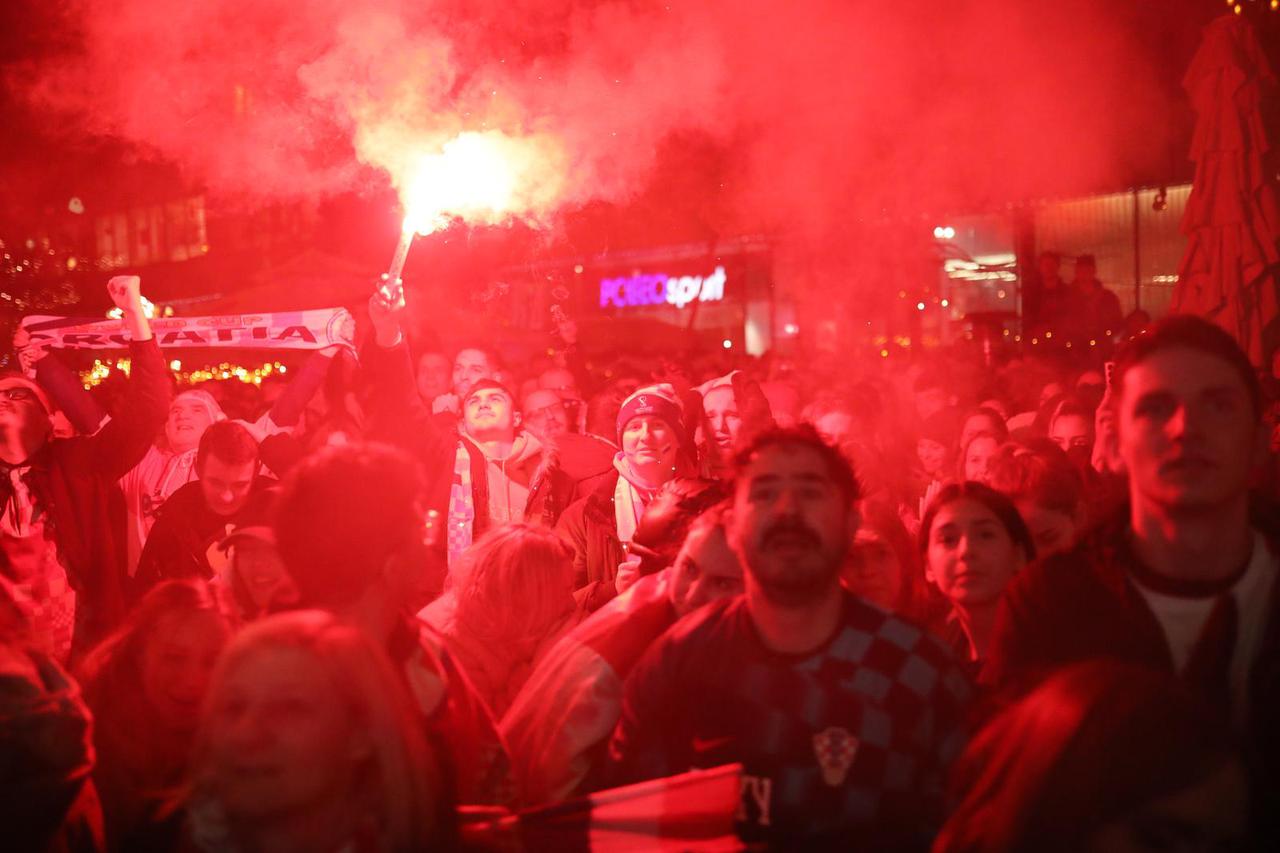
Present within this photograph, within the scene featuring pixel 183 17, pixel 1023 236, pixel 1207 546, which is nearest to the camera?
pixel 1207 546

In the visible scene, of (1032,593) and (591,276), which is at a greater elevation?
(591,276)

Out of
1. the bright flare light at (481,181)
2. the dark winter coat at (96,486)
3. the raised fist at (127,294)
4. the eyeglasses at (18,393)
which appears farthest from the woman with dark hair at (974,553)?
the eyeglasses at (18,393)

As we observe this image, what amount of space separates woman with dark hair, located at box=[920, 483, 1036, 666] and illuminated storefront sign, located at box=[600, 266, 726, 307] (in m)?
15.7

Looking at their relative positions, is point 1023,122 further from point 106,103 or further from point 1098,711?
point 1098,711

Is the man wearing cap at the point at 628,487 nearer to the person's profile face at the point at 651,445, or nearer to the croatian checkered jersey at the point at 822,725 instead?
the person's profile face at the point at 651,445

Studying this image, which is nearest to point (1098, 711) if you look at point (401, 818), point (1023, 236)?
point (401, 818)

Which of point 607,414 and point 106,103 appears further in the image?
point 607,414

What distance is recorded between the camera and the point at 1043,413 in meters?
8.26

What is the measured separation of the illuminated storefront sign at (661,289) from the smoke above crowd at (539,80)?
10.8 m

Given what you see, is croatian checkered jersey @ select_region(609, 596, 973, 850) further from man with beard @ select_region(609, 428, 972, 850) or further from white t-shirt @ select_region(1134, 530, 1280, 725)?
white t-shirt @ select_region(1134, 530, 1280, 725)

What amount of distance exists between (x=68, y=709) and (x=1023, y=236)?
14.9 m

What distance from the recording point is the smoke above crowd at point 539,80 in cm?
746

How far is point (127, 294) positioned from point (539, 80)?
313 cm

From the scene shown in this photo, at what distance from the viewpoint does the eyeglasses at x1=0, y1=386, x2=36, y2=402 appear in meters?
5.67
